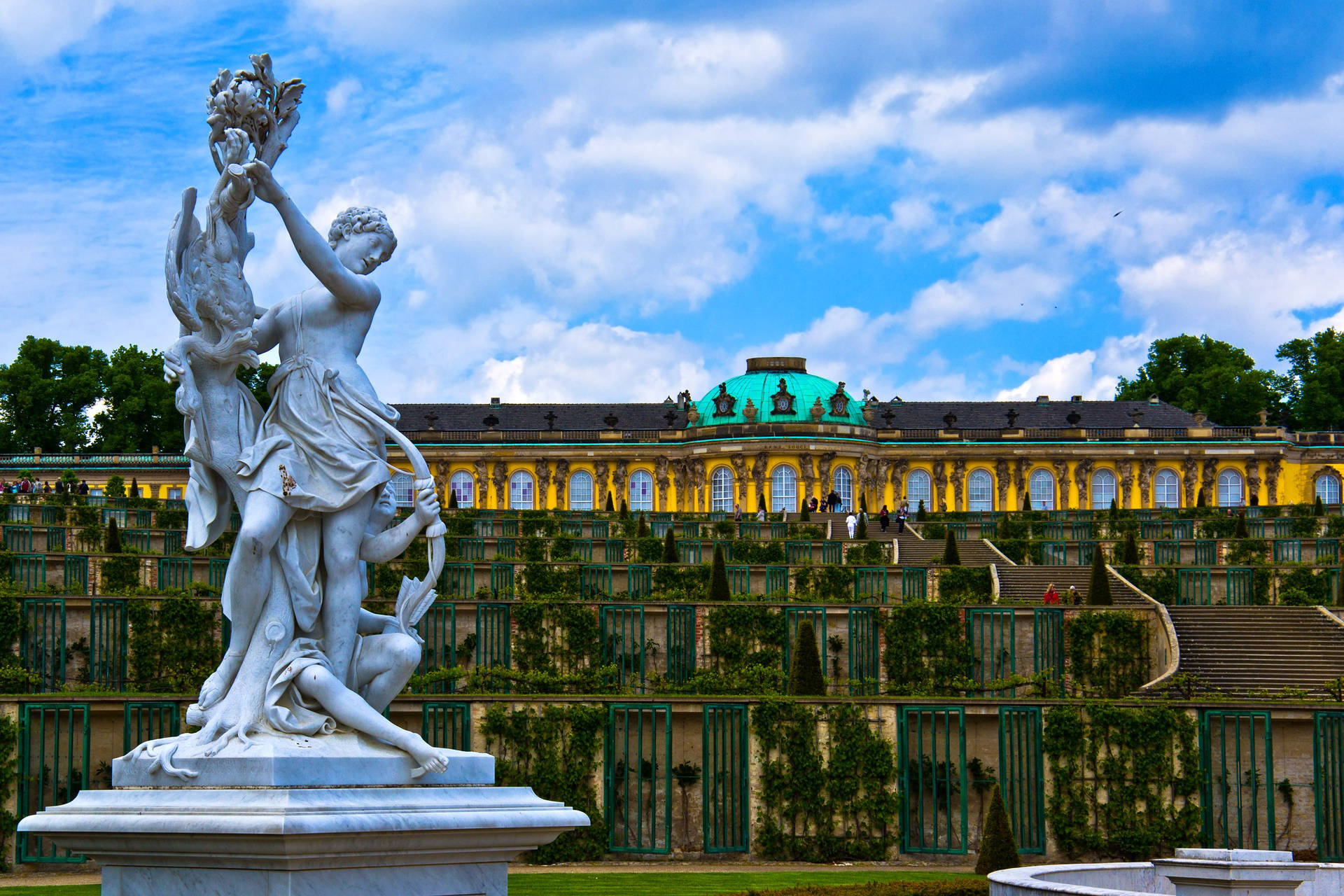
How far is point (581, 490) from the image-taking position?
8794 cm

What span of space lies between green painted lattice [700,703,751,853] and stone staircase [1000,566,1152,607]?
11902 mm

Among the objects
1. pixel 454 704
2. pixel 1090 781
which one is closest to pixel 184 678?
pixel 454 704

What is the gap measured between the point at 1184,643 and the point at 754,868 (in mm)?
12532

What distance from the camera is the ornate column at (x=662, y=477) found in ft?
282

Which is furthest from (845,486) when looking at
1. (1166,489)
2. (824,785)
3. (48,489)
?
(824,785)

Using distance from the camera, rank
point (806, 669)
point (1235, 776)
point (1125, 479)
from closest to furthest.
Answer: point (1235, 776) → point (806, 669) → point (1125, 479)

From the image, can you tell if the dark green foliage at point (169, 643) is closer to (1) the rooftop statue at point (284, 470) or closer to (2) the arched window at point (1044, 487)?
(1) the rooftop statue at point (284, 470)

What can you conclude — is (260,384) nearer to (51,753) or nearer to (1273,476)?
(51,753)

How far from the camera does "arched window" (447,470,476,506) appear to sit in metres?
87.0

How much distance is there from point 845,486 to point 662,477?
9.35 metres

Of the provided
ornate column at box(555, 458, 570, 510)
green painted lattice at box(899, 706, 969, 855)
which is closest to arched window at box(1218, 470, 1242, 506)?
ornate column at box(555, 458, 570, 510)

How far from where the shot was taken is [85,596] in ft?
81.7

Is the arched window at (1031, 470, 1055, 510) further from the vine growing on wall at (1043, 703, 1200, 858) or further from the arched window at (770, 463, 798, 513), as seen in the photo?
the vine growing on wall at (1043, 703, 1200, 858)

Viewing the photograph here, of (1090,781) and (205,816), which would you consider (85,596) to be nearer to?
(1090,781)
